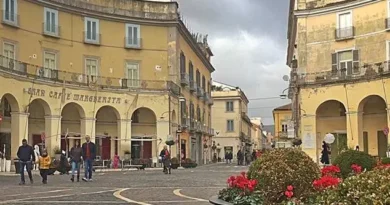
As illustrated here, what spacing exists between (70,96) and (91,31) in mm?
5879

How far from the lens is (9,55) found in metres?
38.4

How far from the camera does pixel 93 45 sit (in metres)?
45.9

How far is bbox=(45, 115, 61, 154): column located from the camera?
41.2 m

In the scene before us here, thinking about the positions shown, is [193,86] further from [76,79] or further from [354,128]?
[354,128]

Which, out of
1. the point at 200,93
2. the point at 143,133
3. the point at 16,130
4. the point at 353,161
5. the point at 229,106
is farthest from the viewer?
the point at 229,106

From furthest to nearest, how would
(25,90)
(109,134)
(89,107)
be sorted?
(109,134), (89,107), (25,90)

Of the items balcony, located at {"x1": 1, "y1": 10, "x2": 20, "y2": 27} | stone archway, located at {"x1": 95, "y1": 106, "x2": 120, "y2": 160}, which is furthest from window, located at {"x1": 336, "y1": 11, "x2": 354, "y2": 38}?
balcony, located at {"x1": 1, "y1": 10, "x2": 20, "y2": 27}

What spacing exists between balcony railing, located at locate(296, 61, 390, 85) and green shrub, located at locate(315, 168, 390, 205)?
34949 millimetres

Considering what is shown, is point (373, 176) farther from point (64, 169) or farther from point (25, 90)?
point (25, 90)

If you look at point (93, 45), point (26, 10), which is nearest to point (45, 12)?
point (26, 10)

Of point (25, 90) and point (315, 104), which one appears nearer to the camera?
point (25, 90)

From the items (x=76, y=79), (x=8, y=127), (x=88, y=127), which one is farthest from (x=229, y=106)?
(x=8, y=127)

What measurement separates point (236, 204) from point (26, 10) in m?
33.3

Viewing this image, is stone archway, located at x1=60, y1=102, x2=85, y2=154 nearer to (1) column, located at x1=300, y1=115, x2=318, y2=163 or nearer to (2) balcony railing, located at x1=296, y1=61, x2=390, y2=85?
(1) column, located at x1=300, y1=115, x2=318, y2=163
